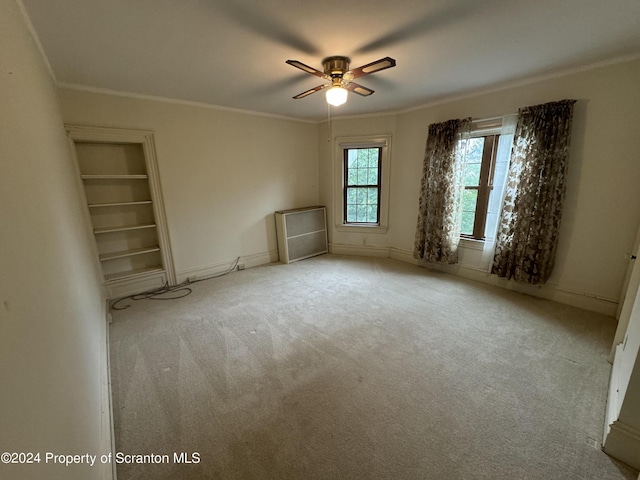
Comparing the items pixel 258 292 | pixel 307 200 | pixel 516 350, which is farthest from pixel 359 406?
pixel 307 200

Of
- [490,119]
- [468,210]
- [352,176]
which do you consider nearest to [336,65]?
[490,119]

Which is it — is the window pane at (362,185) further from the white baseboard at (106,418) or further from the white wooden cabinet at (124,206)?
the white baseboard at (106,418)

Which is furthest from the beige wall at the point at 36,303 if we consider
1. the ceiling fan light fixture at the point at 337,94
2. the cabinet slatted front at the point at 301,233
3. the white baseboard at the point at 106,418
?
the cabinet slatted front at the point at 301,233

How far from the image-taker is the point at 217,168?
3658 millimetres

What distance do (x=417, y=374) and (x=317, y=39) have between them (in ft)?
8.40

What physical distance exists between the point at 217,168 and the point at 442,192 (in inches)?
125

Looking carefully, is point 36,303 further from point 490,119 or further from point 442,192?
point 490,119

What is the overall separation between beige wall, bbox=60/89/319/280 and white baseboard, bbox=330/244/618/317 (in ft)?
5.32

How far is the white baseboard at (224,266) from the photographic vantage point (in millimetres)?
3602

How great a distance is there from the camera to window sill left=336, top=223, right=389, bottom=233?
4.49 m

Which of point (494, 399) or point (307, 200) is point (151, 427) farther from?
point (307, 200)

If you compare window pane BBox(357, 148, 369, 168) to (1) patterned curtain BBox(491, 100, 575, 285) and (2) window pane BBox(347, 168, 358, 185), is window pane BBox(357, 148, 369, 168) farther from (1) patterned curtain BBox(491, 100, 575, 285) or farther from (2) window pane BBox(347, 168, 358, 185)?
(1) patterned curtain BBox(491, 100, 575, 285)

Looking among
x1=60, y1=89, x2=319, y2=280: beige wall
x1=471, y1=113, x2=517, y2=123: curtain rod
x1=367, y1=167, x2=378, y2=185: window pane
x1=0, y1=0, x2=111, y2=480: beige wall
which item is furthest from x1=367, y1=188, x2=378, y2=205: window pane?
x1=0, y1=0, x2=111, y2=480: beige wall

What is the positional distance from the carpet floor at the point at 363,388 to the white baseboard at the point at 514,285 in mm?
133
